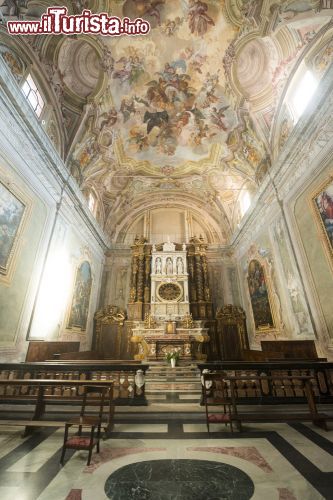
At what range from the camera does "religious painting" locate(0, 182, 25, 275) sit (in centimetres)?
716

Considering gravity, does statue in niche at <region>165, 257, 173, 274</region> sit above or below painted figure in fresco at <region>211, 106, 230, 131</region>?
below

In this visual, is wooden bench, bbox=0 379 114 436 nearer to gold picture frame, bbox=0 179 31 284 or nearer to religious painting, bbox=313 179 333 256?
gold picture frame, bbox=0 179 31 284

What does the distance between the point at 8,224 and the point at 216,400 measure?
7.48m

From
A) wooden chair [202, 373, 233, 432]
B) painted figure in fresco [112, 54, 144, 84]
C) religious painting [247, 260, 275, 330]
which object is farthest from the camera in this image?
religious painting [247, 260, 275, 330]

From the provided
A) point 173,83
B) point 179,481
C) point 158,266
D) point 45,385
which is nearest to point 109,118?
point 173,83

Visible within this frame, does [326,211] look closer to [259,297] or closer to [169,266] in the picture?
[259,297]

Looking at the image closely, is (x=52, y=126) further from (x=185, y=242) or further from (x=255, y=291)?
(x=255, y=291)

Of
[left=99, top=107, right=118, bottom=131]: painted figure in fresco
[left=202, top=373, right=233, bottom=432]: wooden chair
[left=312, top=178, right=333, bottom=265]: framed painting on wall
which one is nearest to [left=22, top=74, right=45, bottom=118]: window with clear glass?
[left=99, top=107, right=118, bottom=131]: painted figure in fresco

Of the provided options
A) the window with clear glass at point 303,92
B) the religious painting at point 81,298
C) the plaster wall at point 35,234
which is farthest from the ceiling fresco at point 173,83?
the religious painting at point 81,298

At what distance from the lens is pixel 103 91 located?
36.4 ft

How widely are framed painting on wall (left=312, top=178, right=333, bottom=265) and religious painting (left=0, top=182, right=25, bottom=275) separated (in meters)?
9.92

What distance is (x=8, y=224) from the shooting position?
7453 millimetres

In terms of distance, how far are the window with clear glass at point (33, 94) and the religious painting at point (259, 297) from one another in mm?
12396

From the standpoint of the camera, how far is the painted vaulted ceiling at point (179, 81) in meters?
8.65
